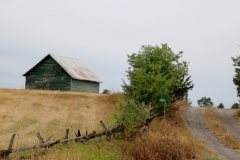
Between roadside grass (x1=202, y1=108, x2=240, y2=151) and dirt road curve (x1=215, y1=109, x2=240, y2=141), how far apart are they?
0.48m

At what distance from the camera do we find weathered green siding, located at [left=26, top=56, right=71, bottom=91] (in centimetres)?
4497

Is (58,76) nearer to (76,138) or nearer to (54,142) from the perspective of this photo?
(76,138)

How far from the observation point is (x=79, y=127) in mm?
26062

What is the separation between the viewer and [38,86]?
4662 cm

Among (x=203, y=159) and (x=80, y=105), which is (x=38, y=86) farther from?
(x=203, y=159)

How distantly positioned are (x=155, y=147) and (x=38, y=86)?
32.9 metres

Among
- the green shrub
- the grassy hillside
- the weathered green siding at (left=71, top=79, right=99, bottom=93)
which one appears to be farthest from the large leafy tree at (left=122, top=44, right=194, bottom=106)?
the weathered green siding at (left=71, top=79, right=99, bottom=93)

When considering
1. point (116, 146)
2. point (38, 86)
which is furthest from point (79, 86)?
point (116, 146)

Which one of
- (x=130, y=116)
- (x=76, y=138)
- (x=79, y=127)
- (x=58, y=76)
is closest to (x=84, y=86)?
(x=58, y=76)

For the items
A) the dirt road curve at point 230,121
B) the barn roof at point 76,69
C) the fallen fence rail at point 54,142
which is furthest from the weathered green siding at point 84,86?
the fallen fence rail at point 54,142

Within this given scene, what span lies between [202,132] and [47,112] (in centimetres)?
1368

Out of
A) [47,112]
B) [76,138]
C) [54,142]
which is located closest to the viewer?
[54,142]

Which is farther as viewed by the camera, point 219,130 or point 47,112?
point 47,112

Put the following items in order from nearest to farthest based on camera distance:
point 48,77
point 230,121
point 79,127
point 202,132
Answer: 1. point 79,127
2. point 202,132
3. point 230,121
4. point 48,77
